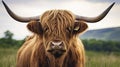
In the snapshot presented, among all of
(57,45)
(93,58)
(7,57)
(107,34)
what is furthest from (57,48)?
(107,34)

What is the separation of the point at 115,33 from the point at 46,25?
285 inches

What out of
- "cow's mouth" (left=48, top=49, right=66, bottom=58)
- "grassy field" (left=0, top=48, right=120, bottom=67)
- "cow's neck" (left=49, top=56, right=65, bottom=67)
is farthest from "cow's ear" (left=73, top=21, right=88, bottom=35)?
"grassy field" (left=0, top=48, right=120, bottom=67)

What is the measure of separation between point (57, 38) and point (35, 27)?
62cm

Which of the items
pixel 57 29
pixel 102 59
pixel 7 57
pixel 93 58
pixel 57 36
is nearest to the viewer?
pixel 57 36

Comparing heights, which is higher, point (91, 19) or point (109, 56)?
point (91, 19)

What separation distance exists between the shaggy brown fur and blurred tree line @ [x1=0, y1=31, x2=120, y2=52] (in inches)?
223

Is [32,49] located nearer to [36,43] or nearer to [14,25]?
[36,43]

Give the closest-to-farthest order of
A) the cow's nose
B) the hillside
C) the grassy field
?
1. the cow's nose
2. the grassy field
3. the hillside

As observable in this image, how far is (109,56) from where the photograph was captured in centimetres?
1473

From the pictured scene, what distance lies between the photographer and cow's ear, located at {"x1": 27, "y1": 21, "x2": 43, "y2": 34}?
9188 mm

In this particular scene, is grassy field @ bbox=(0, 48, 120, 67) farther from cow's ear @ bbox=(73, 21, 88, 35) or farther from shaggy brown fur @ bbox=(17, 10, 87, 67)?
cow's ear @ bbox=(73, 21, 88, 35)

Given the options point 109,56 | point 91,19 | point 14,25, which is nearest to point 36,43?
point 91,19

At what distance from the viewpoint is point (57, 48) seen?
8539 millimetres

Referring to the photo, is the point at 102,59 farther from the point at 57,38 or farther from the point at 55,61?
the point at 57,38
